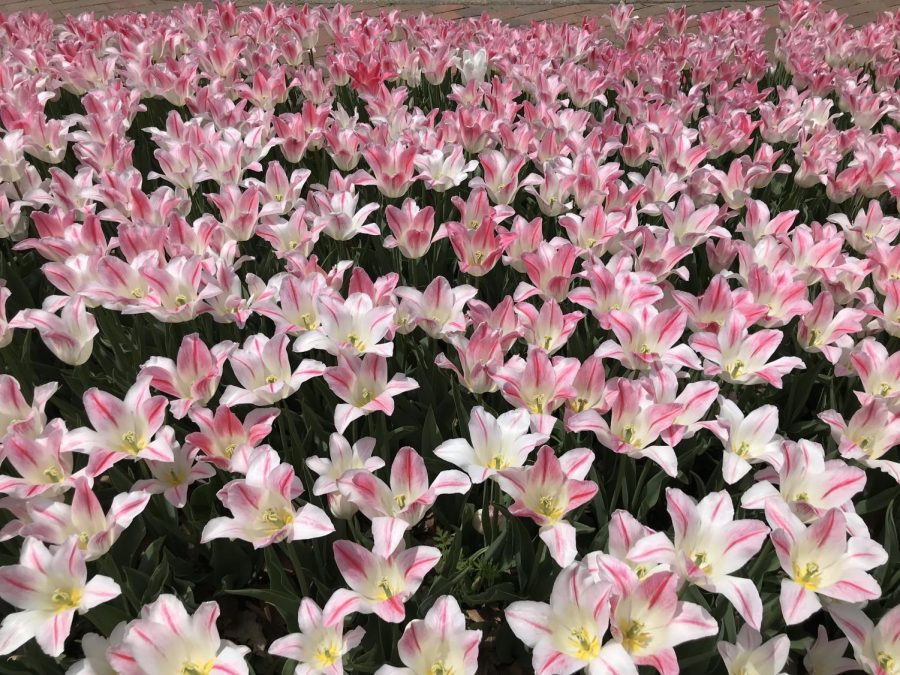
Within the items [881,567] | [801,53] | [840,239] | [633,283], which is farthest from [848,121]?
[881,567]

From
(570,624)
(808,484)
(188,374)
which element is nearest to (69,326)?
(188,374)

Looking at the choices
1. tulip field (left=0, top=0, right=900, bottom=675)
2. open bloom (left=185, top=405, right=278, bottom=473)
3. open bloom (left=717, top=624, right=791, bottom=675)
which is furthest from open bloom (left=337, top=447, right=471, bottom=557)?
open bloom (left=717, top=624, right=791, bottom=675)

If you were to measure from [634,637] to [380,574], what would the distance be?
52 centimetres

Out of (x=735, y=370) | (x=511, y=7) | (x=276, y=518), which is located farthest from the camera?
(x=511, y=7)

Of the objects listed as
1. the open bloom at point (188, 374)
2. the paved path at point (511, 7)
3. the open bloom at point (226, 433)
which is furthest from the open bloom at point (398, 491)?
the paved path at point (511, 7)

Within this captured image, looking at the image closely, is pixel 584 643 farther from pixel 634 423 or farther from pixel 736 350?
pixel 736 350

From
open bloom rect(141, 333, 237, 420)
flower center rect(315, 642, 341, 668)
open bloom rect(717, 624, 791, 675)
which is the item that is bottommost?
open bloom rect(717, 624, 791, 675)

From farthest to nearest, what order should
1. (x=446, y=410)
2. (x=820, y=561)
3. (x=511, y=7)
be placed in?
(x=511, y=7) < (x=446, y=410) < (x=820, y=561)

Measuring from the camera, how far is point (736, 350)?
1946 mm

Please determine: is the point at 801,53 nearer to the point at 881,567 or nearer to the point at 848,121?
the point at 848,121

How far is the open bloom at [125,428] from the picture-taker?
1.63 meters

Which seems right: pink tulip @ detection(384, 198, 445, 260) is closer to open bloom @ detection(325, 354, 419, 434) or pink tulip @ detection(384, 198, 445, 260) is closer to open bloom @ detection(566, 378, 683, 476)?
open bloom @ detection(325, 354, 419, 434)

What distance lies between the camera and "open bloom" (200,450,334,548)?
1.48 m

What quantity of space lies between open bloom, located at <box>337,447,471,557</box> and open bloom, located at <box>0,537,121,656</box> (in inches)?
20.2
